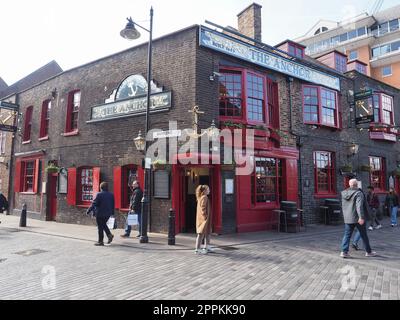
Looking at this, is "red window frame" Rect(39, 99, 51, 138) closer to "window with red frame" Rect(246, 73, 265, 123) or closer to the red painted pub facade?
the red painted pub facade

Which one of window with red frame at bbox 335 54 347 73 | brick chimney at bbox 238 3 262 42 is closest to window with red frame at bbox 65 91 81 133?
brick chimney at bbox 238 3 262 42

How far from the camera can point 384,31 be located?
4156cm

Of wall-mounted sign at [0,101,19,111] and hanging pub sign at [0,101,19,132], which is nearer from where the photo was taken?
hanging pub sign at [0,101,19,132]

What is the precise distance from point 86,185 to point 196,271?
9.27 m

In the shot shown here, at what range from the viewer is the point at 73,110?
1474 cm

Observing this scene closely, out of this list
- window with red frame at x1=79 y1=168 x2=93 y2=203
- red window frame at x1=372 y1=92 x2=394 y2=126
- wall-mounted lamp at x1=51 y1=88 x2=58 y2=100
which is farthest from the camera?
red window frame at x1=372 y1=92 x2=394 y2=126

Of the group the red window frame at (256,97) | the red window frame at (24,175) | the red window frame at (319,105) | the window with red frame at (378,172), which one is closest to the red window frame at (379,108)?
the window with red frame at (378,172)

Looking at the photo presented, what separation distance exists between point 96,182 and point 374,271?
34.0 feet

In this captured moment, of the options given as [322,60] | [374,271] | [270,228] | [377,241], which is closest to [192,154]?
[270,228]

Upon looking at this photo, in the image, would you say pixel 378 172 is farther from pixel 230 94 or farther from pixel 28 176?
pixel 28 176

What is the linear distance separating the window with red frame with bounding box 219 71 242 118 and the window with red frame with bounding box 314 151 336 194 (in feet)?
17.0

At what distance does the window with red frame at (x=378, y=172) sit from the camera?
17266 mm

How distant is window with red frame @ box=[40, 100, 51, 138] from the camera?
16297 mm

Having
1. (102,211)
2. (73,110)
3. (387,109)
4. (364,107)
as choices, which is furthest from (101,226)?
(387,109)
